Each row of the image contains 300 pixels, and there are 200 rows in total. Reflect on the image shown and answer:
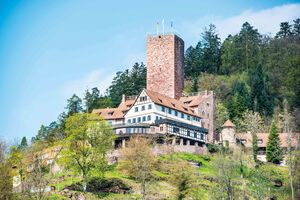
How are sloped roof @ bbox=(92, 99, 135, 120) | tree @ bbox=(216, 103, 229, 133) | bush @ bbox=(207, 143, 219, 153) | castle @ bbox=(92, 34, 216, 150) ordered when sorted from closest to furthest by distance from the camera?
castle @ bbox=(92, 34, 216, 150) < bush @ bbox=(207, 143, 219, 153) < sloped roof @ bbox=(92, 99, 135, 120) < tree @ bbox=(216, 103, 229, 133)

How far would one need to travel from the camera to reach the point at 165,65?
76.8 m

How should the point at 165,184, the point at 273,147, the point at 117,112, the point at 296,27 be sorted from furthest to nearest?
the point at 296,27 < the point at 117,112 < the point at 273,147 < the point at 165,184

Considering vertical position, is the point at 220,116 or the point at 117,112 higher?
the point at 117,112

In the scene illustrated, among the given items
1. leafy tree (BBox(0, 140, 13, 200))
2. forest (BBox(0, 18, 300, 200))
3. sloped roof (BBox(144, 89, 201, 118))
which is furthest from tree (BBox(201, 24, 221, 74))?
leafy tree (BBox(0, 140, 13, 200))

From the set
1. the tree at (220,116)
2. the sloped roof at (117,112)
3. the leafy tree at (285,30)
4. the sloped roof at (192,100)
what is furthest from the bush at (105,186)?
the leafy tree at (285,30)

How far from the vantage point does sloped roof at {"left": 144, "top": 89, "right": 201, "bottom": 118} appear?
67312mm

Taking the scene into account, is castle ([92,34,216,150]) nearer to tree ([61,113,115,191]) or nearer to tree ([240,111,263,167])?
tree ([240,111,263,167])

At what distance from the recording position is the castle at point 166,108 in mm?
63906

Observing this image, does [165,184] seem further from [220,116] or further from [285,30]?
[285,30]

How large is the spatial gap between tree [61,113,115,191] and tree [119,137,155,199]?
8.76ft

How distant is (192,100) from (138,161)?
88.0 ft

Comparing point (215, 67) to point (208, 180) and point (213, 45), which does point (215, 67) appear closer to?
point (213, 45)

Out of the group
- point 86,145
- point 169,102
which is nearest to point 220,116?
point 169,102

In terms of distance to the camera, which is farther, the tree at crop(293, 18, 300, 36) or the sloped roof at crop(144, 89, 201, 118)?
the tree at crop(293, 18, 300, 36)
